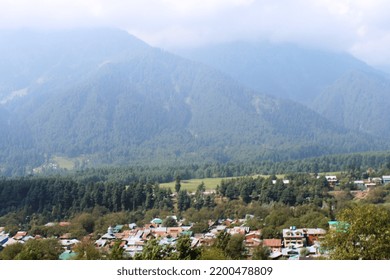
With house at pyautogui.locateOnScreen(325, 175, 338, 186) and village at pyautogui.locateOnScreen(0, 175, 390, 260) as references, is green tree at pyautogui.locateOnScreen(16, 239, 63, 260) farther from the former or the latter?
house at pyautogui.locateOnScreen(325, 175, 338, 186)

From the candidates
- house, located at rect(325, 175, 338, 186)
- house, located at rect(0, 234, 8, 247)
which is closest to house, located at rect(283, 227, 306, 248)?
house, located at rect(0, 234, 8, 247)

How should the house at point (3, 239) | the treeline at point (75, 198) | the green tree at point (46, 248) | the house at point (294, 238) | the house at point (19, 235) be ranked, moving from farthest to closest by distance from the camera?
the treeline at point (75, 198) → the house at point (19, 235) → the house at point (3, 239) → the house at point (294, 238) → the green tree at point (46, 248)

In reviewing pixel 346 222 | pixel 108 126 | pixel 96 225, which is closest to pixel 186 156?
pixel 108 126

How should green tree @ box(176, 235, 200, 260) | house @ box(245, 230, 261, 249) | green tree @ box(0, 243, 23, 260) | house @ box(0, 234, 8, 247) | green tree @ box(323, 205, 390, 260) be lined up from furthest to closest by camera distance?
house @ box(0, 234, 8, 247), house @ box(245, 230, 261, 249), green tree @ box(0, 243, 23, 260), green tree @ box(176, 235, 200, 260), green tree @ box(323, 205, 390, 260)

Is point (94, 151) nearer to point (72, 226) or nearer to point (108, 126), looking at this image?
point (108, 126)

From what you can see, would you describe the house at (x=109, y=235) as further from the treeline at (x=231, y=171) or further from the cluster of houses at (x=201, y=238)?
the treeline at (x=231, y=171)

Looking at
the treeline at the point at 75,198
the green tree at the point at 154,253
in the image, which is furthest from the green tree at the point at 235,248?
the treeline at the point at 75,198
